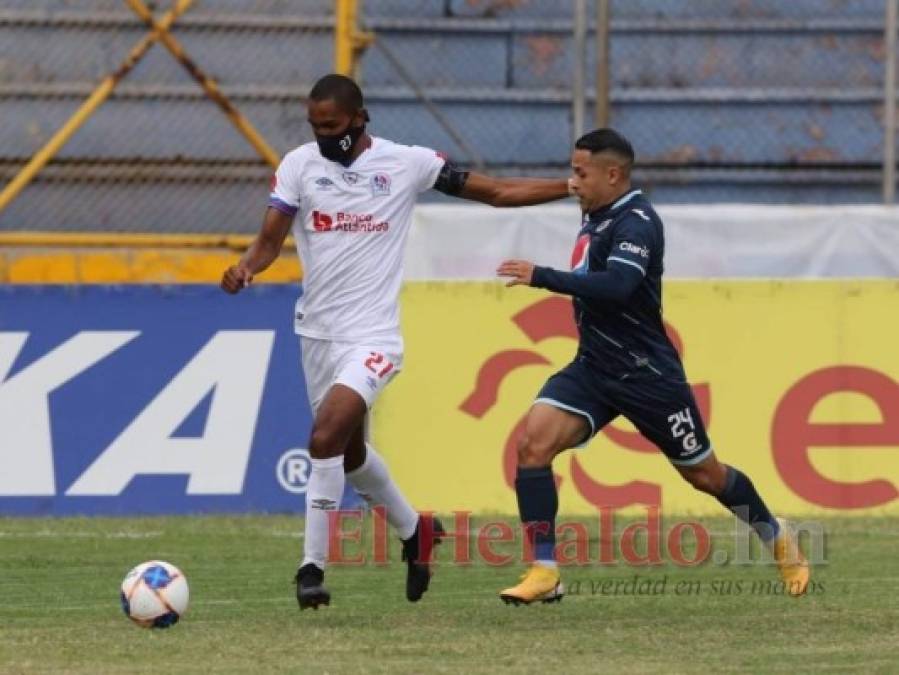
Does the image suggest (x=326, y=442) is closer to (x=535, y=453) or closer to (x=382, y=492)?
(x=382, y=492)

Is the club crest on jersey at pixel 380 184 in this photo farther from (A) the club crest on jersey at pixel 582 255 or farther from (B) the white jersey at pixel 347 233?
(A) the club crest on jersey at pixel 582 255

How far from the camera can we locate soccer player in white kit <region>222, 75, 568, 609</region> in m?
8.45

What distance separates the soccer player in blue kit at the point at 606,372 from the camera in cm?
851

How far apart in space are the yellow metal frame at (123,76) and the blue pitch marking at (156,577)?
7.32 m

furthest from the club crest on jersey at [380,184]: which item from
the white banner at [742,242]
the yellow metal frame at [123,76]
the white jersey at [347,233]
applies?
the yellow metal frame at [123,76]

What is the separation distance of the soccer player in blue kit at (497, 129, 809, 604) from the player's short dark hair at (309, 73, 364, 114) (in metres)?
0.95

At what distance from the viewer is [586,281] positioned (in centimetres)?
819

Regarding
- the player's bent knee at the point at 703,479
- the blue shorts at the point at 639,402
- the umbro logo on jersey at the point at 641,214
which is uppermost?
the umbro logo on jersey at the point at 641,214

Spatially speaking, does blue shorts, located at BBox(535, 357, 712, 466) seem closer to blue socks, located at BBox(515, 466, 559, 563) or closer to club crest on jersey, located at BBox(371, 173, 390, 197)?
blue socks, located at BBox(515, 466, 559, 563)

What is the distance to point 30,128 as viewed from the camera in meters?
16.0

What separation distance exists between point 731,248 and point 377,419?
2698 mm

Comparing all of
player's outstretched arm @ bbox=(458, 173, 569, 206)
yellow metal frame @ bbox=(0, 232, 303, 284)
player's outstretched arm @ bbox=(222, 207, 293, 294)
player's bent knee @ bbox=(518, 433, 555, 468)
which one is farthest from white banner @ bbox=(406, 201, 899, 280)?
player's bent knee @ bbox=(518, 433, 555, 468)

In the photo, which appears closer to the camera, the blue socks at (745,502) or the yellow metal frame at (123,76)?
the blue socks at (745,502)

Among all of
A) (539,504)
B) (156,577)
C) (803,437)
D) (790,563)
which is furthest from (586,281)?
(803,437)
